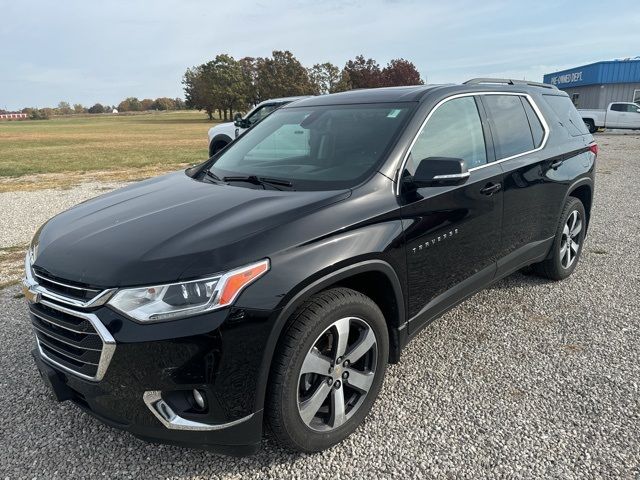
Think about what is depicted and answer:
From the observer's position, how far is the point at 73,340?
219 cm

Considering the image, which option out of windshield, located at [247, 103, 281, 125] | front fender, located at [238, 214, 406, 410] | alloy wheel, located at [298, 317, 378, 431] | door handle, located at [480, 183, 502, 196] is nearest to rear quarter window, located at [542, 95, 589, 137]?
door handle, located at [480, 183, 502, 196]

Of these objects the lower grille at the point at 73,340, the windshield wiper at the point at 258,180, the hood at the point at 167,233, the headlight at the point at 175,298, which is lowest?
the lower grille at the point at 73,340

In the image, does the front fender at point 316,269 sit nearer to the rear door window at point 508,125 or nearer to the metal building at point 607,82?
the rear door window at point 508,125

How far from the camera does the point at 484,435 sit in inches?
103

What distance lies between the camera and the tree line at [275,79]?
2549 inches

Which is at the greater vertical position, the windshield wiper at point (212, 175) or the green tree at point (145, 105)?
the green tree at point (145, 105)

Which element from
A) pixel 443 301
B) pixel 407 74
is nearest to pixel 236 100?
pixel 407 74

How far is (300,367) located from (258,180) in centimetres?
127

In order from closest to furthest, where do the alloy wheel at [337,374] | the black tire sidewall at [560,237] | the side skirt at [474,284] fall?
the alloy wheel at [337,374]
the side skirt at [474,284]
the black tire sidewall at [560,237]

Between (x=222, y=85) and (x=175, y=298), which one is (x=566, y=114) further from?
(x=222, y=85)

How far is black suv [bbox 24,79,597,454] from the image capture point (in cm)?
204

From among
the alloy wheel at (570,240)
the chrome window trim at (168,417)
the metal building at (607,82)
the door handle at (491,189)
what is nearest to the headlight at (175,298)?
the chrome window trim at (168,417)

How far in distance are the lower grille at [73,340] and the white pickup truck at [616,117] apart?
2887cm

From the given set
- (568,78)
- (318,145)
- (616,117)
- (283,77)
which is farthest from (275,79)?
(318,145)
